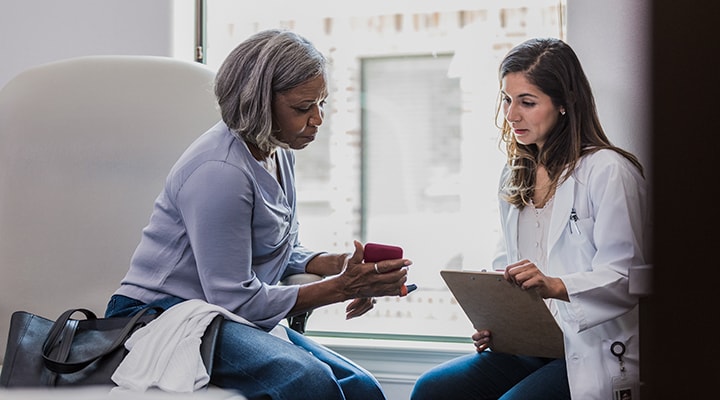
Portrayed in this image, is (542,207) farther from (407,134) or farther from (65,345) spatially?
(407,134)

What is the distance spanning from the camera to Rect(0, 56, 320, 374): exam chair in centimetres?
173

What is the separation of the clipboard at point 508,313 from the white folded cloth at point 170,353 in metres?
0.46

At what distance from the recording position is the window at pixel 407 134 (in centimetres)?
258

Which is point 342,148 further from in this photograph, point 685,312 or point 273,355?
point 685,312

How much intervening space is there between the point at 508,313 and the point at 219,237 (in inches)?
21.7

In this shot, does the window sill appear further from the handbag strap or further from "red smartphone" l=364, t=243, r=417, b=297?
the handbag strap

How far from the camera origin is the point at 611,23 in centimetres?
185

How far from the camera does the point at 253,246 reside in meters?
1.60

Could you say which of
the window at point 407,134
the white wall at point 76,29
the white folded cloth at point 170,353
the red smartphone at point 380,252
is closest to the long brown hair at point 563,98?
the red smartphone at point 380,252

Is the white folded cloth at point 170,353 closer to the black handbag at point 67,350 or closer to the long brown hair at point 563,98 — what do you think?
the black handbag at point 67,350

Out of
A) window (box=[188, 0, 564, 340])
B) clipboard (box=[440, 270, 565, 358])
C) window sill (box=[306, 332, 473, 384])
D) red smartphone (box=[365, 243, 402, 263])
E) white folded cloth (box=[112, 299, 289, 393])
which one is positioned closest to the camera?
white folded cloth (box=[112, 299, 289, 393])

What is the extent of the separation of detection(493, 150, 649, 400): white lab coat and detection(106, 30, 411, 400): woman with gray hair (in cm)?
32

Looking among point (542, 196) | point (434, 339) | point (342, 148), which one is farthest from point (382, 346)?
point (542, 196)

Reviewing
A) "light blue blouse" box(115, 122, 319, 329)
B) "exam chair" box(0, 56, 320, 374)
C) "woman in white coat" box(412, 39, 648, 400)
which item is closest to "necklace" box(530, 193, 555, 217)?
"woman in white coat" box(412, 39, 648, 400)
